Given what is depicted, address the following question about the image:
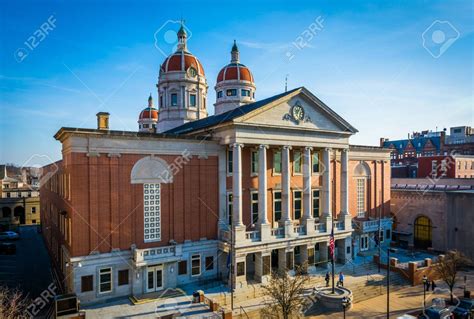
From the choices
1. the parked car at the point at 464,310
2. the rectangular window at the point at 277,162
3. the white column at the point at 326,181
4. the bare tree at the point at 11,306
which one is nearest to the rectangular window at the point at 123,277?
the bare tree at the point at 11,306

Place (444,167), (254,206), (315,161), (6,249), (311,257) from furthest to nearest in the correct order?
(444,167)
(6,249)
(315,161)
(311,257)
(254,206)

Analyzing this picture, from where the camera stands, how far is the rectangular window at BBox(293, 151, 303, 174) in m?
36.4

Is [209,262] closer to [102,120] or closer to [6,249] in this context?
[102,120]

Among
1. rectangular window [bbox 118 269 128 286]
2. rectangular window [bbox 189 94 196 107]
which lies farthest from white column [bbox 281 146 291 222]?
rectangular window [bbox 189 94 196 107]

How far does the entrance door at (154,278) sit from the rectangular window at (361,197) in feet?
92.2

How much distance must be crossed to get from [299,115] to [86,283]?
980 inches

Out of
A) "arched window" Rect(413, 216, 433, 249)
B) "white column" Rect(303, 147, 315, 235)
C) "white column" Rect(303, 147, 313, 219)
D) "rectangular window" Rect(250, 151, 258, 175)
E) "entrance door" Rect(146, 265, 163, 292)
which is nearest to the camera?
"entrance door" Rect(146, 265, 163, 292)

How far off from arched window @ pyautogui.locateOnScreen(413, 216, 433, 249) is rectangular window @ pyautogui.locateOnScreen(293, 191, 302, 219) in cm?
2084

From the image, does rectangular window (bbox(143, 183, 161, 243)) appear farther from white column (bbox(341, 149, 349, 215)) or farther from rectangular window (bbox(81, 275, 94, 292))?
white column (bbox(341, 149, 349, 215))

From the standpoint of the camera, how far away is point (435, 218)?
43500 millimetres

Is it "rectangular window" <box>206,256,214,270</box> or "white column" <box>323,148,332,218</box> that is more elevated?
"white column" <box>323,148,332,218</box>

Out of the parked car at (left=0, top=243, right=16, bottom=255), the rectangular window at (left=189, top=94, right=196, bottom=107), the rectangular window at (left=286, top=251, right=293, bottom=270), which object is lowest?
the parked car at (left=0, top=243, right=16, bottom=255)

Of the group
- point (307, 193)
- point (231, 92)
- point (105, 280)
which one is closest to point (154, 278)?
point (105, 280)

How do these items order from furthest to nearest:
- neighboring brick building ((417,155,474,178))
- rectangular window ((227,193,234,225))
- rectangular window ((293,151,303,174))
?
neighboring brick building ((417,155,474,178)) < rectangular window ((293,151,303,174)) < rectangular window ((227,193,234,225))
